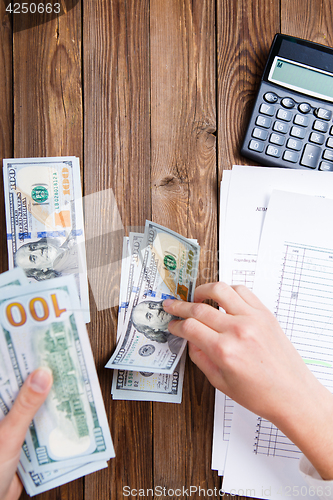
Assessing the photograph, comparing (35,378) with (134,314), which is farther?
(134,314)

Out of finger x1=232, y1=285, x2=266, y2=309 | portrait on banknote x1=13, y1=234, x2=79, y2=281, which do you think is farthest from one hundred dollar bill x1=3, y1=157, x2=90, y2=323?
finger x1=232, y1=285, x2=266, y2=309

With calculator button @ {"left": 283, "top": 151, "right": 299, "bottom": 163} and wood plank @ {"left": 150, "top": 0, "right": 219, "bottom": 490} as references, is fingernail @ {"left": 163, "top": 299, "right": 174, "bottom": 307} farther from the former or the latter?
calculator button @ {"left": 283, "top": 151, "right": 299, "bottom": 163}

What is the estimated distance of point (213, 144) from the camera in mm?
551

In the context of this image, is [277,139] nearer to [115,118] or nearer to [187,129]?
[187,129]

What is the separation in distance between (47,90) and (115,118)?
0.40 ft

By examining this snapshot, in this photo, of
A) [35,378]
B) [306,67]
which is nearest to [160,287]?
[35,378]

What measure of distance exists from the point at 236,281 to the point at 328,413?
22 cm

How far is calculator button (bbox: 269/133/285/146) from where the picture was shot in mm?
532

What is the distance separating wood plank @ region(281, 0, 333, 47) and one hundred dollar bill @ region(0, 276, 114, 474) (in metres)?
0.55

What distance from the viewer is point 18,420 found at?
15.7 inches

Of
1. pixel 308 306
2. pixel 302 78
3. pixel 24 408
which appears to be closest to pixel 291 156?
pixel 302 78

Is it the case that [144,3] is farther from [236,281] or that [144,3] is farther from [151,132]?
[236,281]

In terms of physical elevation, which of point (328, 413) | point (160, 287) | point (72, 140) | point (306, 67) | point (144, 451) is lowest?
point (144, 451)

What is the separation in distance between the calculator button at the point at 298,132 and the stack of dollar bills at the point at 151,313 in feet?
0.82
